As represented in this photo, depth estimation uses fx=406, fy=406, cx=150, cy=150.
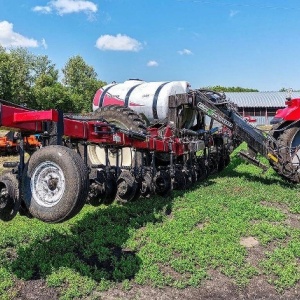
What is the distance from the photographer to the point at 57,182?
3428 millimetres

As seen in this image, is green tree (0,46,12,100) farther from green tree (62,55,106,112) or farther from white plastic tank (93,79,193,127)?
white plastic tank (93,79,193,127)

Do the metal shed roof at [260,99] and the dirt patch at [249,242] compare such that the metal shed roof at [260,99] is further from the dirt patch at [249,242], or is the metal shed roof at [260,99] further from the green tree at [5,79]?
the dirt patch at [249,242]

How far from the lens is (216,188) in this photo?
7520 mm

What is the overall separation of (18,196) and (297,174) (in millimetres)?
5482

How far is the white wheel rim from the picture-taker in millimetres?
3398

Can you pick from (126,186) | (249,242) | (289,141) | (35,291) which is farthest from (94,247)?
(289,141)

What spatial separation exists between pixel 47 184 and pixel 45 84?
45.6m

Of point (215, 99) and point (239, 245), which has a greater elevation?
point (215, 99)

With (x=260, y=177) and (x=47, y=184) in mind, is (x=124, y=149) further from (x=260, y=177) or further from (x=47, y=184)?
(x=47, y=184)

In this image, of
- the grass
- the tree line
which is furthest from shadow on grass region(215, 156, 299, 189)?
the tree line

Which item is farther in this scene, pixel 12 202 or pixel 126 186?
pixel 126 186

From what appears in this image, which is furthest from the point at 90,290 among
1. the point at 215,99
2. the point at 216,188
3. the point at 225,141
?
the point at 225,141

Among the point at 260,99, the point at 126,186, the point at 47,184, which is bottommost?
the point at 126,186

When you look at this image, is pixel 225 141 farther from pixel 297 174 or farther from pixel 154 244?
pixel 154 244
